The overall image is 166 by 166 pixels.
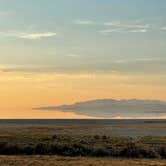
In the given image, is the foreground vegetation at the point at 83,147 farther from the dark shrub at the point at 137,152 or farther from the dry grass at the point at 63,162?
the dry grass at the point at 63,162

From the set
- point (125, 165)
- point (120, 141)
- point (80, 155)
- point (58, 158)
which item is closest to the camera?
point (125, 165)

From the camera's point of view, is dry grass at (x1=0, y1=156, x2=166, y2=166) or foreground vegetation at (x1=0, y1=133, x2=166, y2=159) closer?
dry grass at (x1=0, y1=156, x2=166, y2=166)

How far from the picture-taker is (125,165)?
145ft

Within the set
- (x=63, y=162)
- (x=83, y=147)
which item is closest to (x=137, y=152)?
(x=83, y=147)

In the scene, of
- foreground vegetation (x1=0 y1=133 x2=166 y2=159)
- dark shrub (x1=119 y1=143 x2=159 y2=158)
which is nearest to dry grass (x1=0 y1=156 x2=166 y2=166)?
dark shrub (x1=119 y1=143 x2=159 y2=158)

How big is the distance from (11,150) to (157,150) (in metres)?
14.8

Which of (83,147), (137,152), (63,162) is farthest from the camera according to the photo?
(83,147)

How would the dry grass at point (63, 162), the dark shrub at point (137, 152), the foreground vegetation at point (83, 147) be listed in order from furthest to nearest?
the foreground vegetation at point (83, 147) → the dark shrub at point (137, 152) → the dry grass at point (63, 162)

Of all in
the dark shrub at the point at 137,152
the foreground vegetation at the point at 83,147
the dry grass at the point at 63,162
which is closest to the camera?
the dry grass at the point at 63,162

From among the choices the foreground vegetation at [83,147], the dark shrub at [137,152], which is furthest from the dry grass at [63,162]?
the foreground vegetation at [83,147]

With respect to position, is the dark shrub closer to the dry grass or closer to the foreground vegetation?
the foreground vegetation

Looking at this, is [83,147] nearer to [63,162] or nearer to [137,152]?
[137,152]

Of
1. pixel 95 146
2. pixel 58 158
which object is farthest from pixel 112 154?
pixel 58 158

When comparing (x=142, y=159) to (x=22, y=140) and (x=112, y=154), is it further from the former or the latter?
(x=22, y=140)
